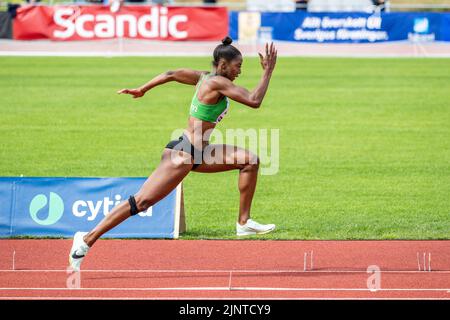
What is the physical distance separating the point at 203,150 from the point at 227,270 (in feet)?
4.29

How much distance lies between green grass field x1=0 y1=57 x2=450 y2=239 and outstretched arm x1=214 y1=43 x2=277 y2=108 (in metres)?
2.95

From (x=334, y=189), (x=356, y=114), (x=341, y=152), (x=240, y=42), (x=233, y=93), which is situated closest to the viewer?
(x=233, y=93)

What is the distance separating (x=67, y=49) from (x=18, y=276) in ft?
77.4

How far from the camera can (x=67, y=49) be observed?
1299 inches

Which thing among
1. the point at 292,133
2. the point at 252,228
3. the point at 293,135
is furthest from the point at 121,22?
the point at 252,228

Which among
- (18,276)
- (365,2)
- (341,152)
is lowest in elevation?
(18,276)

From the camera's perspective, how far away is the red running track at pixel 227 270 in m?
9.34

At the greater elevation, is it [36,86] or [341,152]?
[36,86]

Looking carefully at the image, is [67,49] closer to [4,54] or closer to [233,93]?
[4,54]

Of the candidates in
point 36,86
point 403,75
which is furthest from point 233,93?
point 403,75

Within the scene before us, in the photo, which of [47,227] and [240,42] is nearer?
[47,227]

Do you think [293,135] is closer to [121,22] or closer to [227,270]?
[227,270]

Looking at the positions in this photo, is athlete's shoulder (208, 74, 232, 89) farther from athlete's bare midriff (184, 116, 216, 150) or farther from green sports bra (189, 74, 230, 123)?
athlete's bare midriff (184, 116, 216, 150)

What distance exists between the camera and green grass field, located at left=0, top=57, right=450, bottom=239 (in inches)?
554
